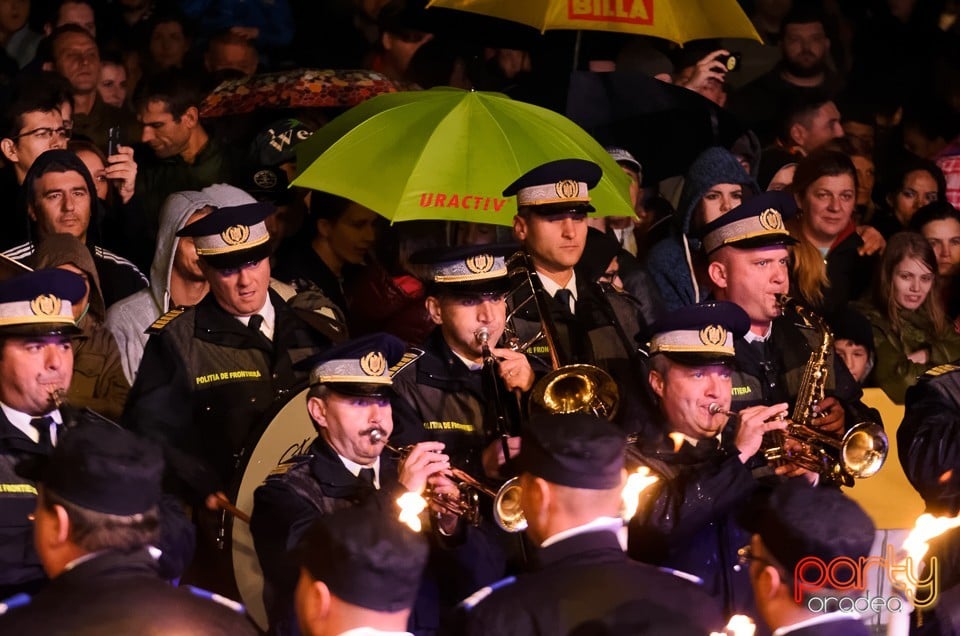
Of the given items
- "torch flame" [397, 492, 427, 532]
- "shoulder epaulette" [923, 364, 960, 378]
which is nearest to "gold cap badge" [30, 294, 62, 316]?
"torch flame" [397, 492, 427, 532]

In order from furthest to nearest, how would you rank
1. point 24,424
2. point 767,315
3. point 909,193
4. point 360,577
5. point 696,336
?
point 909,193, point 767,315, point 696,336, point 24,424, point 360,577

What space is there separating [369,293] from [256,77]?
2.10m

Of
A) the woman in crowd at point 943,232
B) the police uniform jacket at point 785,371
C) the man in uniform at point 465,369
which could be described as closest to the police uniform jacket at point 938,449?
the police uniform jacket at point 785,371

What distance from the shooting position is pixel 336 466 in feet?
25.4

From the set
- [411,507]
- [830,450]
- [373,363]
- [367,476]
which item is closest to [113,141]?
[373,363]

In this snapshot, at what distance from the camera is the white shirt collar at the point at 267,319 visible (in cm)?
880

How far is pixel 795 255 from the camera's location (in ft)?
34.4

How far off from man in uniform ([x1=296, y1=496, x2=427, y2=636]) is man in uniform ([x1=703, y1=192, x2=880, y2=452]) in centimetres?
370

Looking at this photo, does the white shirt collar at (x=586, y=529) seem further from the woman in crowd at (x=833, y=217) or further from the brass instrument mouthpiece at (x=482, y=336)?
the woman in crowd at (x=833, y=217)

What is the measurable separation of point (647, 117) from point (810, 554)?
5855 mm

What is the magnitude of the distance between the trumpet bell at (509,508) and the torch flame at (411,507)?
0.32 meters

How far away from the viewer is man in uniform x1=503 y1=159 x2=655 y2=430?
29.5ft

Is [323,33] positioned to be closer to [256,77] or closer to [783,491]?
[256,77]

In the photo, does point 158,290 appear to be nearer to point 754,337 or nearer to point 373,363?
point 373,363
